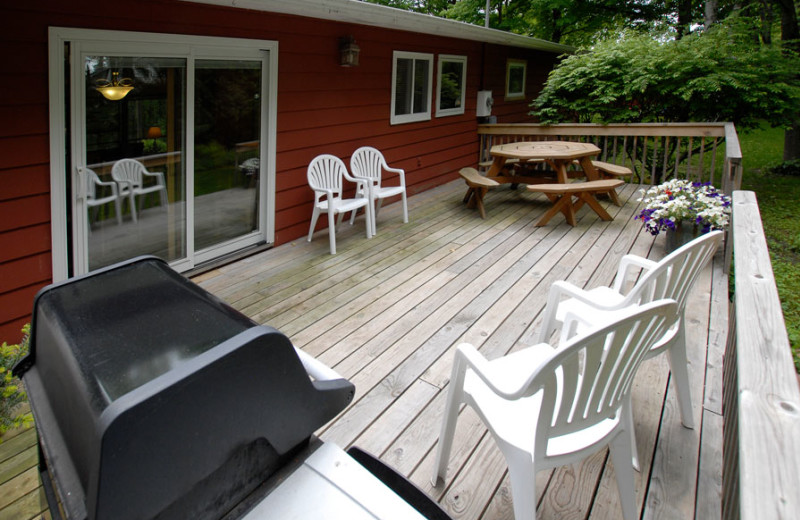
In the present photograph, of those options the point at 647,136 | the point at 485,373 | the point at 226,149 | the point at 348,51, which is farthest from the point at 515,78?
the point at 485,373

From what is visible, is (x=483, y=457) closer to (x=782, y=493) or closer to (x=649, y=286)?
(x=649, y=286)

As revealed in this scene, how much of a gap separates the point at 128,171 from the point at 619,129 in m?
5.47

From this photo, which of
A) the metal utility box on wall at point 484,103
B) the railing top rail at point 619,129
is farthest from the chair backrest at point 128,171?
the metal utility box on wall at point 484,103

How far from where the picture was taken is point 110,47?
10.7ft

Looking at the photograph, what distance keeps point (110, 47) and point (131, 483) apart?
310cm

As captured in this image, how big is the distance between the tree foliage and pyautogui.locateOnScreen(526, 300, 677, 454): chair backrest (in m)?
6.20

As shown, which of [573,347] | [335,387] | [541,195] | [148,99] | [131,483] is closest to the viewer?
[131,483]

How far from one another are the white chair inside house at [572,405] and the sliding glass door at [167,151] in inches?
102

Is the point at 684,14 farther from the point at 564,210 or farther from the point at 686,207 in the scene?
the point at 686,207

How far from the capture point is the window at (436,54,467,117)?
282 inches

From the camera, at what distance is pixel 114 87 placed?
10.9 feet

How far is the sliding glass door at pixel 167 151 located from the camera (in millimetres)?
3252

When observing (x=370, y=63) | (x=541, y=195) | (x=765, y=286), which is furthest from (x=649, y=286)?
(x=541, y=195)

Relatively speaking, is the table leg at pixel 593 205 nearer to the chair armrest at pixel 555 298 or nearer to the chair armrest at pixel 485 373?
the chair armrest at pixel 555 298
